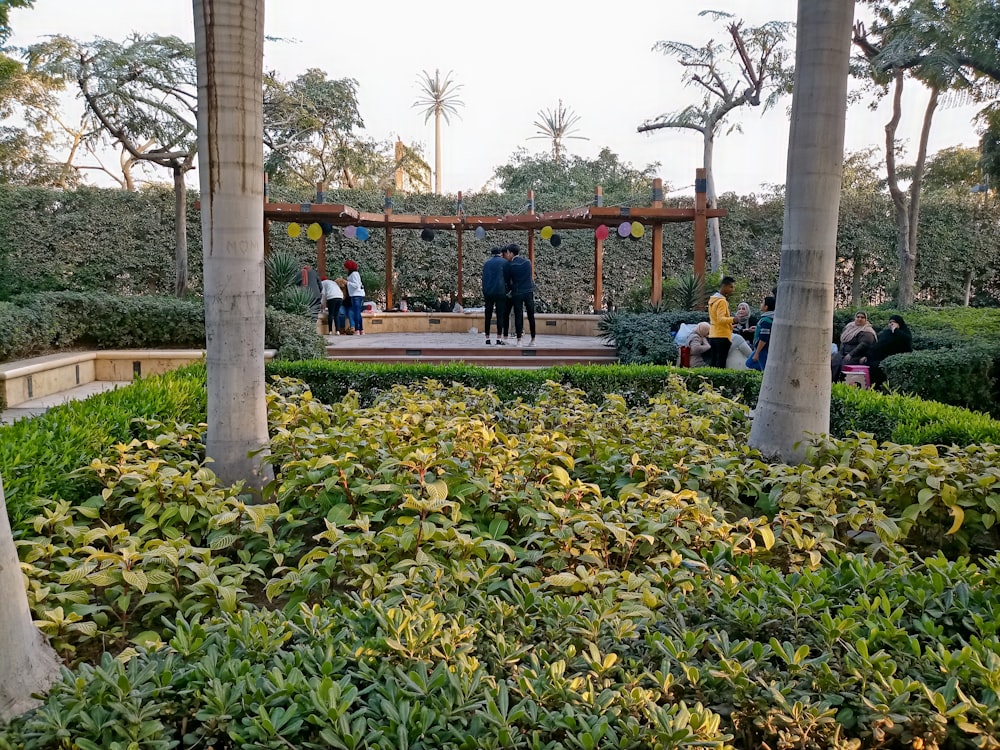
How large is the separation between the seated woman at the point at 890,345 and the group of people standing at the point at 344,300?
1051 cm

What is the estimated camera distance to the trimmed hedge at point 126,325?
10211 mm

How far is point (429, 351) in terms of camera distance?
43.0ft

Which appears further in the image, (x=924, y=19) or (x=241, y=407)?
(x=924, y=19)

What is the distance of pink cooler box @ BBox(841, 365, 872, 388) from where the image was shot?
9.56m

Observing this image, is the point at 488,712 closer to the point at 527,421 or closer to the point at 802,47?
the point at 527,421

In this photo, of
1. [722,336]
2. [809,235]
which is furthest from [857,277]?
[809,235]

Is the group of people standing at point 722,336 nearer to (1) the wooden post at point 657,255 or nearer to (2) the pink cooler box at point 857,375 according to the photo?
(2) the pink cooler box at point 857,375

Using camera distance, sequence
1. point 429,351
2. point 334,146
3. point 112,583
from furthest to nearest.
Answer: point 334,146 → point 429,351 → point 112,583

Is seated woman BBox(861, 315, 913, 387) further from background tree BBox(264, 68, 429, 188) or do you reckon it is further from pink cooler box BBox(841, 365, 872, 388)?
background tree BBox(264, 68, 429, 188)

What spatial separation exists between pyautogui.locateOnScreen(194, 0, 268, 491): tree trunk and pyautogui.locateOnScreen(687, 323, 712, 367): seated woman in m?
7.59

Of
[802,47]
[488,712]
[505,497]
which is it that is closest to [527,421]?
[505,497]

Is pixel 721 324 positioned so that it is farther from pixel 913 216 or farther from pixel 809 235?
pixel 913 216

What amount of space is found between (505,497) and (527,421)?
1.95m

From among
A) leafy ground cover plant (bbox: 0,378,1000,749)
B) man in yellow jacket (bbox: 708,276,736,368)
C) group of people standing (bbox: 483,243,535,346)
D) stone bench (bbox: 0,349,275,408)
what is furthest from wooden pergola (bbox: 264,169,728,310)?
leafy ground cover plant (bbox: 0,378,1000,749)
